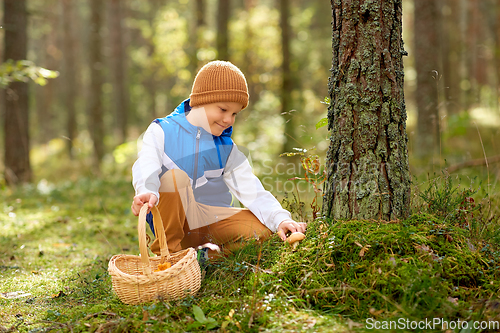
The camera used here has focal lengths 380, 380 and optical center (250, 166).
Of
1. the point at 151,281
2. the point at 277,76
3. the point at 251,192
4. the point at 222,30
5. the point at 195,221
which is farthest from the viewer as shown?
the point at 277,76

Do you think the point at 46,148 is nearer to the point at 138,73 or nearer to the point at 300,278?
the point at 138,73

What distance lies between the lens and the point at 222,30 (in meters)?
9.83

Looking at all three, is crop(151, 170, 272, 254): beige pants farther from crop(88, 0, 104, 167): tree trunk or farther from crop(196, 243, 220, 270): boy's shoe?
crop(88, 0, 104, 167): tree trunk

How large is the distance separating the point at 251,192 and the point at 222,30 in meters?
7.84

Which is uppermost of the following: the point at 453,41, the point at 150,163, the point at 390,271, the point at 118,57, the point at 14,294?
the point at 453,41

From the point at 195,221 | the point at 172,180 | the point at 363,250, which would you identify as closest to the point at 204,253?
the point at 195,221

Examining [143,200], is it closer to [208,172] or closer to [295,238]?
[208,172]

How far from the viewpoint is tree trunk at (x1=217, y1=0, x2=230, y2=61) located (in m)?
9.70

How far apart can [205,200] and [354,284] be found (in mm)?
1310

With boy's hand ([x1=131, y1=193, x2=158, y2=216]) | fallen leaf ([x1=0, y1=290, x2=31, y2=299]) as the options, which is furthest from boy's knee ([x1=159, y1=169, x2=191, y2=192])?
fallen leaf ([x1=0, y1=290, x2=31, y2=299])

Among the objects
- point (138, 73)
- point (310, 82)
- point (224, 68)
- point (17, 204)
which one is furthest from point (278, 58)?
point (138, 73)

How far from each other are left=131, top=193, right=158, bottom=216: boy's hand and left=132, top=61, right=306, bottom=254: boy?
20 cm

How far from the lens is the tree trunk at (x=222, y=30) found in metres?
9.70

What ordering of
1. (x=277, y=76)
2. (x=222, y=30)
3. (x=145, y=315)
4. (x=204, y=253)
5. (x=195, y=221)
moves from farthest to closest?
(x=277, y=76) < (x=222, y=30) < (x=195, y=221) < (x=204, y=253) < (x=145, y=315)
